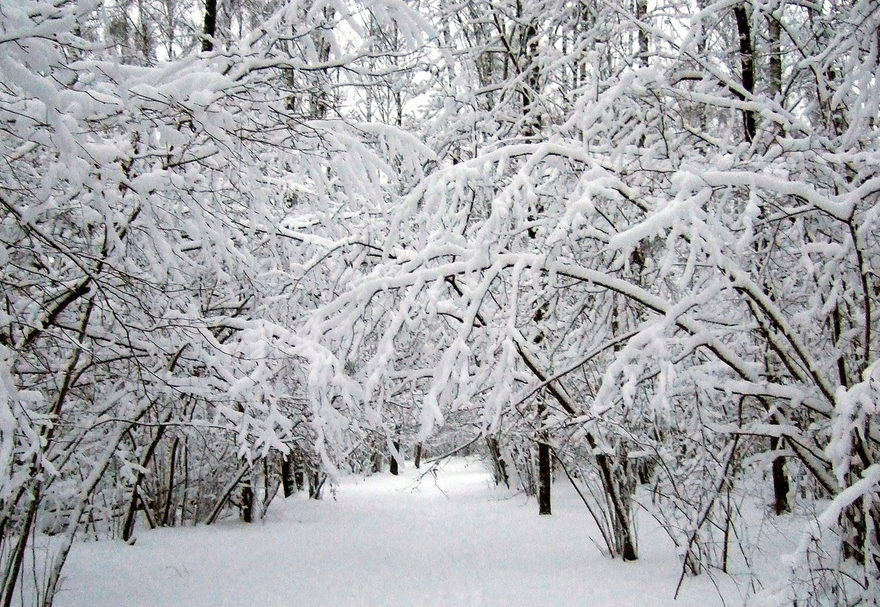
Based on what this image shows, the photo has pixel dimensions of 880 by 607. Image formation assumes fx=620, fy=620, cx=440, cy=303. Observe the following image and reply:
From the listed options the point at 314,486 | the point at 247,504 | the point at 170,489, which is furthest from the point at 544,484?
the point at 314,486

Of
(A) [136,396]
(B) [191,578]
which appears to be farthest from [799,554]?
(A) [136,396]

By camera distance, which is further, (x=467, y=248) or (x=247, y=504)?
(x=247, y=504)

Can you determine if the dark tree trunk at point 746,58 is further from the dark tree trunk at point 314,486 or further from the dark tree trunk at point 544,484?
the dark tree trunk at point 314,486

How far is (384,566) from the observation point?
5.54m

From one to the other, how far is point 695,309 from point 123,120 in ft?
10.2

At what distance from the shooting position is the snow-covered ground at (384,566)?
4.31 meters

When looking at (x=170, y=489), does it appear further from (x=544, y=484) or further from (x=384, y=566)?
(x=544, y=484)

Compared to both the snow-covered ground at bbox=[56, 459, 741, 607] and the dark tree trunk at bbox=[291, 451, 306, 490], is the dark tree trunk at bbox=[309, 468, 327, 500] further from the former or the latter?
the snow-covered ground at bbox=[56, 459, 741, 607]

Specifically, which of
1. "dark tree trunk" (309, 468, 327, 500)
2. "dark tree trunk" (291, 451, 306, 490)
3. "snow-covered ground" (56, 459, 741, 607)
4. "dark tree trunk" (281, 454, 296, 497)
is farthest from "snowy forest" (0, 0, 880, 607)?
"dark tree trunk" (309, 468, 327, 500)

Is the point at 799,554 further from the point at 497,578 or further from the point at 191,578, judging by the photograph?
the point at 191,578

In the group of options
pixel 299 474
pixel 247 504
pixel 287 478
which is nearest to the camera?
pixel 247 504

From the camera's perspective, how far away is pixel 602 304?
4797 millimetres

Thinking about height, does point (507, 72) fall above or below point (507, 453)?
above

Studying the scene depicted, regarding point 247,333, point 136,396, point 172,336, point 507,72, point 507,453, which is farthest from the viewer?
point 507,453
